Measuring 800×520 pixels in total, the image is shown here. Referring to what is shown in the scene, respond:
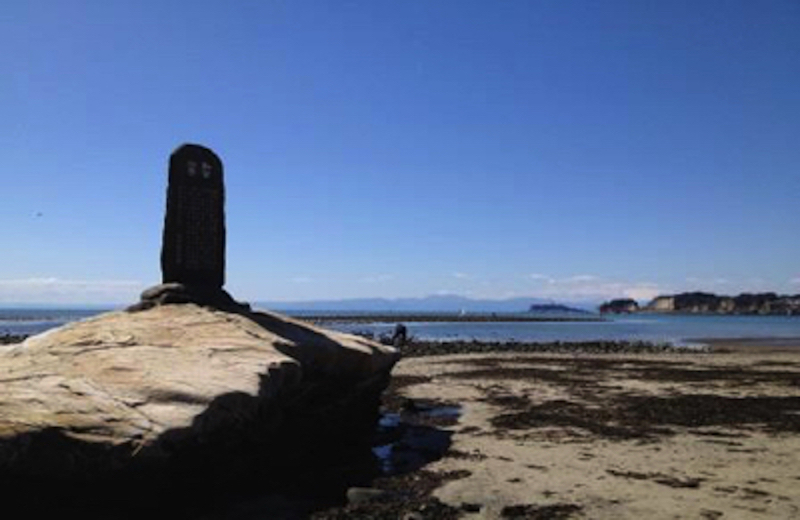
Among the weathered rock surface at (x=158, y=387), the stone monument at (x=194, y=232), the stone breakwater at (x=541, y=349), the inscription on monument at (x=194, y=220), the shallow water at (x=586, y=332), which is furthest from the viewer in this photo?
the shallow water at (x=586, y=332)

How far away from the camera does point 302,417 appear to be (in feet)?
44.0

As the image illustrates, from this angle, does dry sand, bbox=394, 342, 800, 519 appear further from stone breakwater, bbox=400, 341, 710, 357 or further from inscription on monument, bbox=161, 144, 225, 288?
stone breakwater, bbox=400, 341, 710, 357

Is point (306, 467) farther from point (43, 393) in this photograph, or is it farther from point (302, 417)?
point (43, 393)

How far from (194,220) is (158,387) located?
7449 mm

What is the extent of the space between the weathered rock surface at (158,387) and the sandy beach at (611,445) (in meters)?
2.34

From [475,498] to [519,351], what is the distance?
38.5m

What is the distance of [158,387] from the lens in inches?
357

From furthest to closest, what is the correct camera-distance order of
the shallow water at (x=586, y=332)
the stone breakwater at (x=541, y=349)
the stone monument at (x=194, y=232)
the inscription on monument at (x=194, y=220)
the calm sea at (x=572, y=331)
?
1. the calm sea at (x=572, y=331)
2. the shallow water at (x=586, y=332)
3. the stone breakwater at (x=541, y=349)
4. the inscription on monument at (x=194, y=220)
5. the stone monument at (x=194, y=232)

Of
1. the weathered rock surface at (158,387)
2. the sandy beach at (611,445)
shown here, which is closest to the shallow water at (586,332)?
the sandy beach at (611,445)

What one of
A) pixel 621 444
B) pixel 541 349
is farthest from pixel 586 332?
pixel 621 444

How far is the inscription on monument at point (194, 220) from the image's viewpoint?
1552cm

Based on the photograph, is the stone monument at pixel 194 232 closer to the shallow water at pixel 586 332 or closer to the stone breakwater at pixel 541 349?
the stone breakwater at pixel 541 349

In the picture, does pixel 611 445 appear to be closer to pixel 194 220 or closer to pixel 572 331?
pixel 194 220

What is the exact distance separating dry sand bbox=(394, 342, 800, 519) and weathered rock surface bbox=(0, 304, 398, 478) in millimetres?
2950
